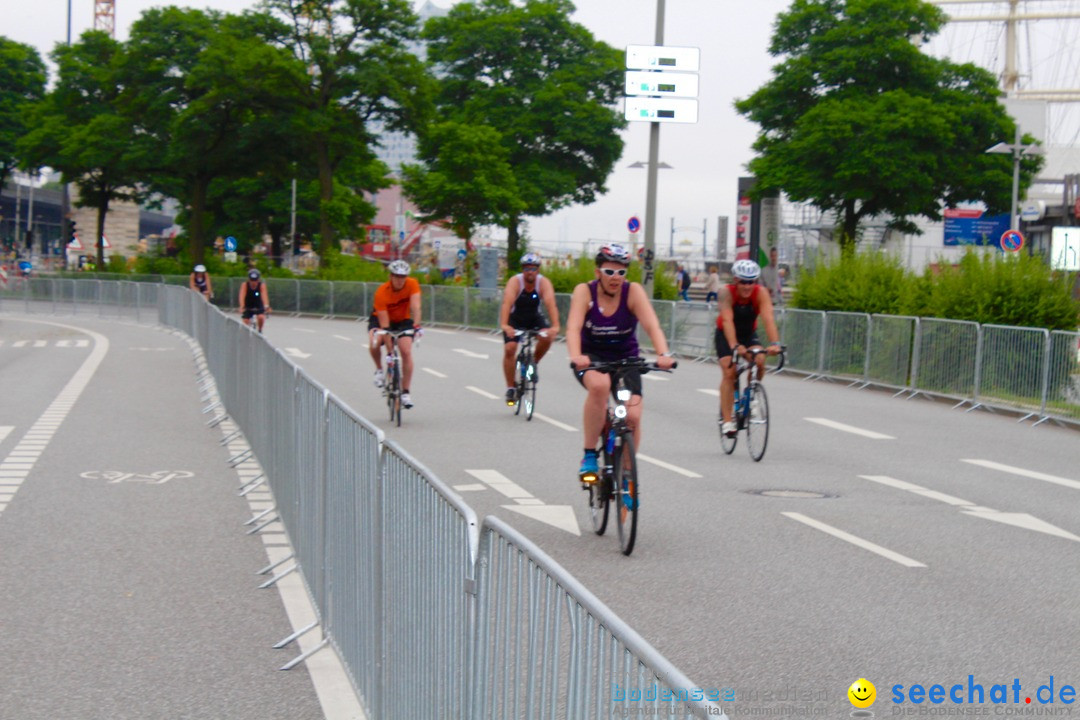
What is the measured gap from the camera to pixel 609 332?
30.3 feet

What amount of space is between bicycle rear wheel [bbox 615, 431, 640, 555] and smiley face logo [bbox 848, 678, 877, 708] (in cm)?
284

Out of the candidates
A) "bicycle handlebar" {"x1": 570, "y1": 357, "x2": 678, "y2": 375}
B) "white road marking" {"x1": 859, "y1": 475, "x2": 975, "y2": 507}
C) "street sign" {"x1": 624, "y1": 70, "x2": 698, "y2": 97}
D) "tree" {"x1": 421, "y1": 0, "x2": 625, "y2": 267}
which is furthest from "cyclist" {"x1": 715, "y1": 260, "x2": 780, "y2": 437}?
"tree" {"x1": 421, "y1": 0, "x2": 625, "y2": 267}

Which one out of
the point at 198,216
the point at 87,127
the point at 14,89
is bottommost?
the point at 198,216

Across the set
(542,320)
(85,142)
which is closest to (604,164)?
(85,142)

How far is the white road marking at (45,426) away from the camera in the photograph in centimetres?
1202

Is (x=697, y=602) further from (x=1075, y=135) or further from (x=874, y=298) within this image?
(x=1075, y=135)

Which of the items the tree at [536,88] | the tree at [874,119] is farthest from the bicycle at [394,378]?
the tree at [536,88]

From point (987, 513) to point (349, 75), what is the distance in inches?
1978

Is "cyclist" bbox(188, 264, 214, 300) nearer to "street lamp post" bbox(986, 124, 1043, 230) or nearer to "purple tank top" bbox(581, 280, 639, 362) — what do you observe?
"street lamp post" bbox(986, 124, 1043, 230)

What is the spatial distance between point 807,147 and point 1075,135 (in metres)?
76.8

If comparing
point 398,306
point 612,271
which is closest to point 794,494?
point 612,271

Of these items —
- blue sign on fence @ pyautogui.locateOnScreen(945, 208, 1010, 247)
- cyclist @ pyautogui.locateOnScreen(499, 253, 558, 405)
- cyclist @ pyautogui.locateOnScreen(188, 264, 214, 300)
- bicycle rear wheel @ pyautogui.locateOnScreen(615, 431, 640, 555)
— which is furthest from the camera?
blue sign on fence @ pyautogui.locateOnScreen(945, 208, 1010, 247)

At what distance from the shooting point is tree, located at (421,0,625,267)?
212 ft

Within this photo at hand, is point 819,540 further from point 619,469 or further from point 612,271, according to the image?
point 612,271
